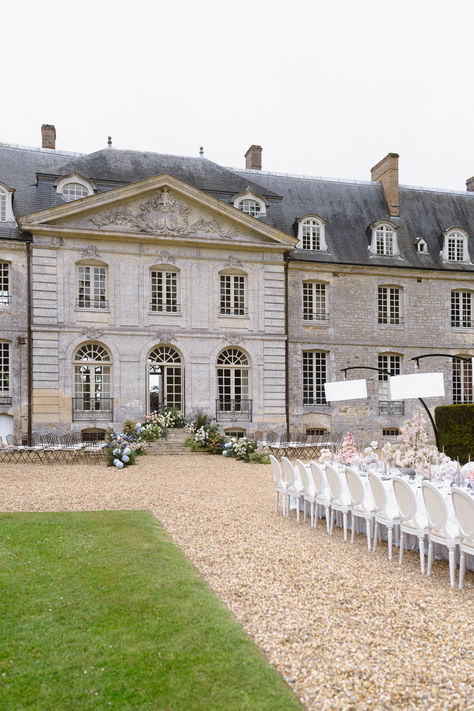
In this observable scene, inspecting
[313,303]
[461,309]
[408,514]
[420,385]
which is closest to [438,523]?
[408,514]

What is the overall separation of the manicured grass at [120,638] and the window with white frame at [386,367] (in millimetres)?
15854

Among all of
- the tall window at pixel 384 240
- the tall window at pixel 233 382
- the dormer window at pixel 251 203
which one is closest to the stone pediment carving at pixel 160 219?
the dormer window at pixel 251 203

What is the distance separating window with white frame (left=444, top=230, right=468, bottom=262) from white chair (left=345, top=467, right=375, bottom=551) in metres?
17.0

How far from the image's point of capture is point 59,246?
62.1ft

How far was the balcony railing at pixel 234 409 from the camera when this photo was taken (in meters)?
20.0

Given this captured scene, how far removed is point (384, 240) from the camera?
73.6 ft

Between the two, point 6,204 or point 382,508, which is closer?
point 382,508

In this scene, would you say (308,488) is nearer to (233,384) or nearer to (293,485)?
(293,485)

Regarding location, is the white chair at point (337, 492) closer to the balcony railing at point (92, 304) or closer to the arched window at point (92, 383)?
the arched window at point (92, 383)

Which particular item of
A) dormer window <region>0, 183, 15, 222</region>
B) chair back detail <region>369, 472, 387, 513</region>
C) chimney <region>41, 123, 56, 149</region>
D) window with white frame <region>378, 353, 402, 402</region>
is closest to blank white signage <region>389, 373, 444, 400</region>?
chair back detail <region>369, 472, 387, 513</region>

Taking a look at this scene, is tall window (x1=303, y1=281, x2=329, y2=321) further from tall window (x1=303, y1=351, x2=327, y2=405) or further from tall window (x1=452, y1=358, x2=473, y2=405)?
tall window (x1=452, y1=358, x2=473, y2=405)

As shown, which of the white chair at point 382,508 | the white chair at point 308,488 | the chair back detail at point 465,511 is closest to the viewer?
the chair back detail at point 465,511

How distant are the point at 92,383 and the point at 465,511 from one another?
582 inches

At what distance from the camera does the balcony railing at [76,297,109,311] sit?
757 inches
